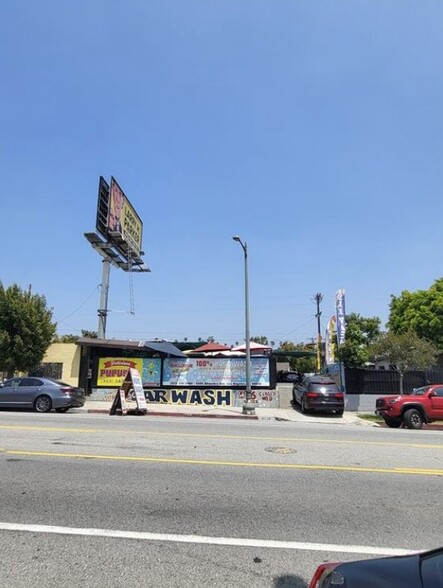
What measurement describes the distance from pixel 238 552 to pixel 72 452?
18.8ft

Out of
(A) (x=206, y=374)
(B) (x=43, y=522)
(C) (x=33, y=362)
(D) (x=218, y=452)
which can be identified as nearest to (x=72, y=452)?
(D) (x=218, y=452)

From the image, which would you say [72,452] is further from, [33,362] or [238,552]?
[33,362]

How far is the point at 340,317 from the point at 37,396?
57.5ft

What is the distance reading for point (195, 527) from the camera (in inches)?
198

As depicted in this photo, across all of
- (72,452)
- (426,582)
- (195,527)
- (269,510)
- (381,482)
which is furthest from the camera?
(72,452)

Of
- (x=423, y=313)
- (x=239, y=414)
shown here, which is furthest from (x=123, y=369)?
(x=423, y=313)

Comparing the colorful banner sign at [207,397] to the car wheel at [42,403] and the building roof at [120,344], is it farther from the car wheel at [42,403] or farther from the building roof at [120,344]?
the car wheel at [42,403]

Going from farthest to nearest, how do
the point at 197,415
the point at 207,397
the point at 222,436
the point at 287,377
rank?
the point at 287,377
the point at 207,397
the point at 197,415
the point at 222,436

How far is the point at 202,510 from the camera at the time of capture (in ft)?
18.4

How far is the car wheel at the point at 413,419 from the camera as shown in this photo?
56.7ft

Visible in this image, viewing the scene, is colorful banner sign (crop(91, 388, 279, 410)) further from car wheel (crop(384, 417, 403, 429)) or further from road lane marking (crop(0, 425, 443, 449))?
road lane marking (crop(0, 425, 443, 449))

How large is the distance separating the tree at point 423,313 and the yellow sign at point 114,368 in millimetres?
28281

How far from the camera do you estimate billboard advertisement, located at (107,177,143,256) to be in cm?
3291

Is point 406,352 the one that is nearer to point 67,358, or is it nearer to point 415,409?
point 415,409
